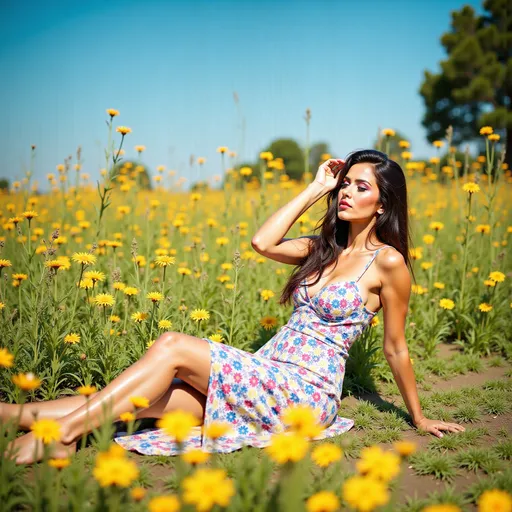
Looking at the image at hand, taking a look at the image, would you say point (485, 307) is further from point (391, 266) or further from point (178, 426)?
point (178, 426)

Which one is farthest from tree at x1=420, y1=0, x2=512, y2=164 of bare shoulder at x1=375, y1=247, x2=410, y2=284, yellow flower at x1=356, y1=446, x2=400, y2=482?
yellow flower at x1=356, y1=446, x2=400, y2=482

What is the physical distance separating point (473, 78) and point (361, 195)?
21.0 m

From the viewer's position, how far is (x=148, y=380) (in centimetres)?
184

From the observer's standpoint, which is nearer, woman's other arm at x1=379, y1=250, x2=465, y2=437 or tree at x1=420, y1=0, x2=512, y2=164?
woman's other arm at x1=379, y1=250, x2=465, y2=437

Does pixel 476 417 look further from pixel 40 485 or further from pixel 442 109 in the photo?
pixel 442 109

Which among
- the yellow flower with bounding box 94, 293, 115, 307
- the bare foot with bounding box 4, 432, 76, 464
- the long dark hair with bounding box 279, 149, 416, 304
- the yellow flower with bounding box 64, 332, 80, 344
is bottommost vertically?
the bare foot with bounding box 4, 432, 76, 464

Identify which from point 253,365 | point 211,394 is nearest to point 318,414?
point 253,365

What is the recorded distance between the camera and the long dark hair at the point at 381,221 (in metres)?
2.44

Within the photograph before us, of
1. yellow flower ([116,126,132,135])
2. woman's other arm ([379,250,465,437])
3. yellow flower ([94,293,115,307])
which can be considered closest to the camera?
woman's other arm ([379,250,465,437])

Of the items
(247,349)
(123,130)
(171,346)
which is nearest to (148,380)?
(171,346)

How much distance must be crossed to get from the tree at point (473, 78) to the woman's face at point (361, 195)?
60.0ft

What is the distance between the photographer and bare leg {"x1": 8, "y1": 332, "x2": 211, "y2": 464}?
5.72 ft

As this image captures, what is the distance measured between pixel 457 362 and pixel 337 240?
4.54 feet

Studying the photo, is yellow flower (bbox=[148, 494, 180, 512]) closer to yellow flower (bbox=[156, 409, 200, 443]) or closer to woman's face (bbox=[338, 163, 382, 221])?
yellow flower (bbox=[156, 409, 200, 443])
